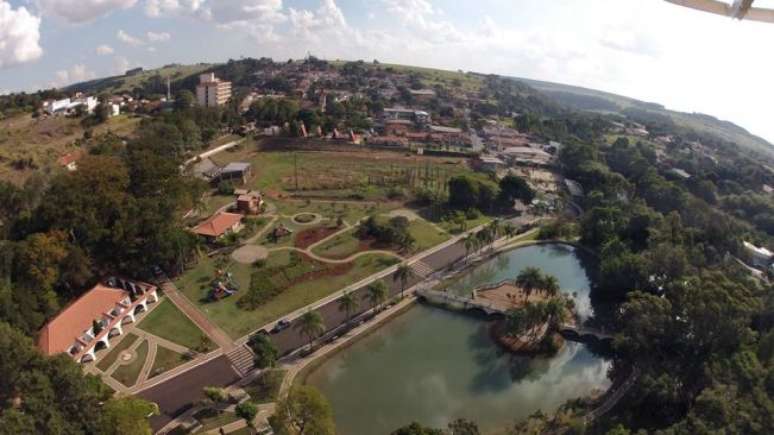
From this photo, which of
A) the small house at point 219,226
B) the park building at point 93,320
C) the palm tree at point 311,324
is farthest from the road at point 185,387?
the small house at point 219,226

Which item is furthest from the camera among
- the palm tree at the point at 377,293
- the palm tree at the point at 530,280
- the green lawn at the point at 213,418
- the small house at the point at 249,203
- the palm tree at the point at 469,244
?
the small house at the point at 249,203

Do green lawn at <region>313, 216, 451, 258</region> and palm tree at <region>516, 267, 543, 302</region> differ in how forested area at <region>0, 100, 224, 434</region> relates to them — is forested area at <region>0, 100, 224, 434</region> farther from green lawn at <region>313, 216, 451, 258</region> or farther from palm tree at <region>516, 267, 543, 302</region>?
palm tree at <region>516, 267, 543, 302</region>

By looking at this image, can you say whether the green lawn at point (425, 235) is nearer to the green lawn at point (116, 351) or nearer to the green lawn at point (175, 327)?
the green lawn at point (175, 327)

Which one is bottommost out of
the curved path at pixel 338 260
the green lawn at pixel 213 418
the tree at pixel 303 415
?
the green lawn at pixel 213 418

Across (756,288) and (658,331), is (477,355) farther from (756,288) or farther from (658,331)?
(756,288)

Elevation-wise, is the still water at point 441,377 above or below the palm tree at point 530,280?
below
